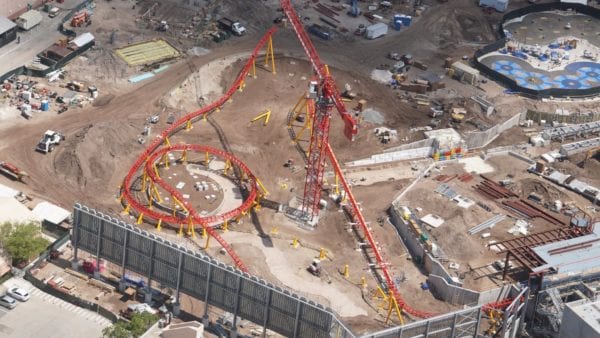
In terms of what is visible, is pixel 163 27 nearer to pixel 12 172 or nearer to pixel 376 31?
pixel 376 31

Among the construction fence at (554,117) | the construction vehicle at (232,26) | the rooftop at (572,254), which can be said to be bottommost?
the construction fence at (554,117)

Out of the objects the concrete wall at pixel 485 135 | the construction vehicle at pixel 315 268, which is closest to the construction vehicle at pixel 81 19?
the concrete wall at pixel 485 135

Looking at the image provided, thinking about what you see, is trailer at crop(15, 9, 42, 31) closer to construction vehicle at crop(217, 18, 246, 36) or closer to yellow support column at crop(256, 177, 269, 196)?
construction vehicle at crop(217, 18, 246, 36)

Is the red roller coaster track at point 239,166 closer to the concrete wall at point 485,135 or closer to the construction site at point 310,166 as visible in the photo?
the construction site at point 310,166

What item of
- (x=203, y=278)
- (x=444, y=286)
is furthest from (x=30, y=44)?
(x=444, y=286)

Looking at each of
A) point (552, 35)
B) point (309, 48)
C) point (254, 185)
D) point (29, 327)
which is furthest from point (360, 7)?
point (29, 327)

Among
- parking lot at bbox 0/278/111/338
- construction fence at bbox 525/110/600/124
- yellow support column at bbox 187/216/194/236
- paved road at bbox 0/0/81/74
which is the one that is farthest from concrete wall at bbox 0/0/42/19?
construction fence at bbox 525/110/600/124
